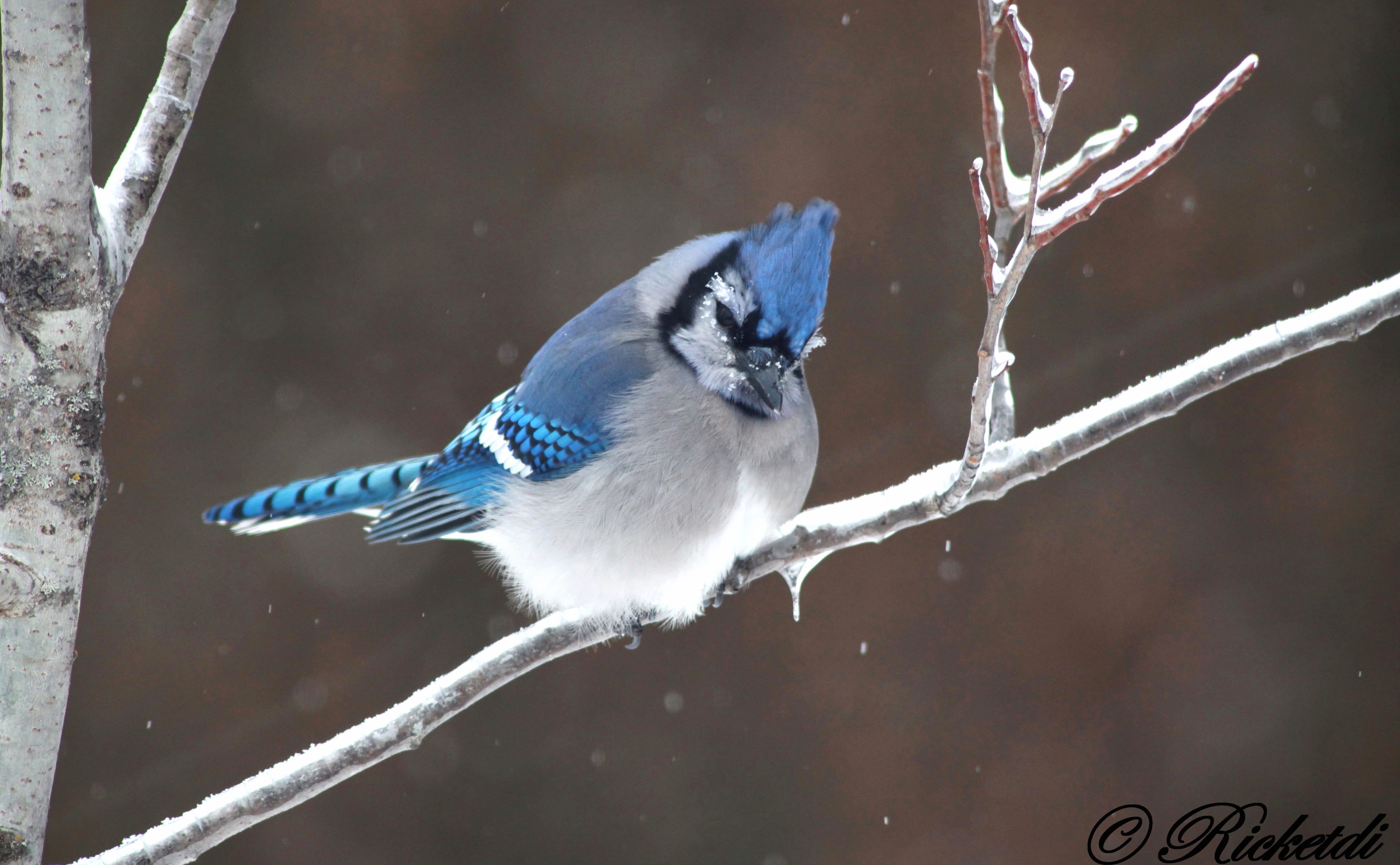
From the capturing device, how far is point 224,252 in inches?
113

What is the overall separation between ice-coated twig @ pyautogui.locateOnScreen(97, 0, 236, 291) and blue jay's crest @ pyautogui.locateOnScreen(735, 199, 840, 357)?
0.74 meters

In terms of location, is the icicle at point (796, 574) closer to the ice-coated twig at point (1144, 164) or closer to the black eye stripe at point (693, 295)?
the black eye stripe at point (693, 295)

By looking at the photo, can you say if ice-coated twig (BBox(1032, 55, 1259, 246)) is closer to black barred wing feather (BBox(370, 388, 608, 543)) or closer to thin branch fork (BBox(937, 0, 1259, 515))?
thin branch fork (BBox(937, 0, 1259, 515))

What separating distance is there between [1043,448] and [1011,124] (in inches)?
73.0

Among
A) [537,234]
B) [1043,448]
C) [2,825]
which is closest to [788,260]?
[1043,448]

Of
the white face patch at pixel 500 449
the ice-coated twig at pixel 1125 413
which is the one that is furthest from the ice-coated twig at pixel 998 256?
the white face patch at pixel 500 449

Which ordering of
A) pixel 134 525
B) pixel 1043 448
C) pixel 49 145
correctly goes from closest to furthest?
pixel 49 145, pixel 1043 448, pixel 134 525

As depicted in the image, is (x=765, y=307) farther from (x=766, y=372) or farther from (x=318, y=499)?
(x=318, y=499)

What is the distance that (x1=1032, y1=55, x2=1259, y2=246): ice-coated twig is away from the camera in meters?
0.96

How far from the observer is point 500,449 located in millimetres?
1830

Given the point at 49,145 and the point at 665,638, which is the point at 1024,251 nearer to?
the point at 49,145

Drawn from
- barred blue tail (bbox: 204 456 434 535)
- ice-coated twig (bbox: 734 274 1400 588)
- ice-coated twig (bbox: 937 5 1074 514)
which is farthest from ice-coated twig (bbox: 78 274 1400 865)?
barred blue tail (bbox: 204 456 434 535)

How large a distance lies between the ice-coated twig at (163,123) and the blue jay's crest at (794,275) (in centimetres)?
74

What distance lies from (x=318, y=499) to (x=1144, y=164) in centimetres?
145
